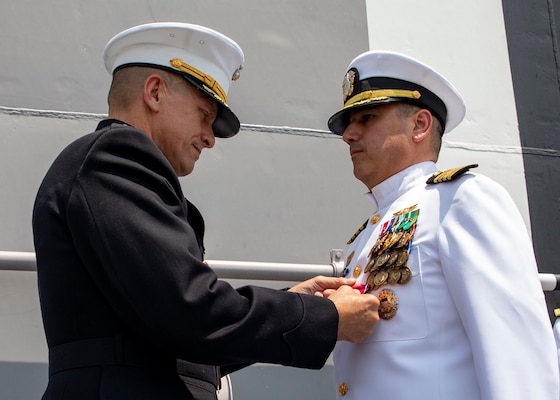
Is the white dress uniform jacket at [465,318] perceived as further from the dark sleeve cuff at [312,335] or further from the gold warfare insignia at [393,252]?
the dark sleeve cuff at [312,335]

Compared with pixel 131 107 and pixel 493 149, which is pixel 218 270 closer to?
pixel 131 107

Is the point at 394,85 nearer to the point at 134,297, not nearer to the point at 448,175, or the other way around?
the point at 448,175

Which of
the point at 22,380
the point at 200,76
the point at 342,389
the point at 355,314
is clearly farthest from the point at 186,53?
the point at 22,380

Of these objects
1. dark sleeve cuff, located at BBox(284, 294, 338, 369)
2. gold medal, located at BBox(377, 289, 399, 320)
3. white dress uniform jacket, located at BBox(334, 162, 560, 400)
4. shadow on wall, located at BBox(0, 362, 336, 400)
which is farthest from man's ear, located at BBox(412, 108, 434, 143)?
shadow on wall, located at BBox(0, 362, 336, 400)

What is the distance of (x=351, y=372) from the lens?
1924 millimetres

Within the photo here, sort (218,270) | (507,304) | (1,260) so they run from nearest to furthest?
1. (507,304)
2. (1,260)
3. (218,270)

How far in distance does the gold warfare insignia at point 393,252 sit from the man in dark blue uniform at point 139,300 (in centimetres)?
13

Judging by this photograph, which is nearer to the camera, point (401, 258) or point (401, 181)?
point (401, 258)

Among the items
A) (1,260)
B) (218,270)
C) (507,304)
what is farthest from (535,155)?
(1,260)

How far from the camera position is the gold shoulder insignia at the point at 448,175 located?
189cm

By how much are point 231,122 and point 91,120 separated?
0.81m

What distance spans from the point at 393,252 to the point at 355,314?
209 millimetres

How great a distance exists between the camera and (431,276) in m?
1.81

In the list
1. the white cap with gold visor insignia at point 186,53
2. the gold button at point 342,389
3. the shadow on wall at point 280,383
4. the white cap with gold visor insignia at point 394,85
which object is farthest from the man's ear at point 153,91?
the shadow on wall at point 280,383
